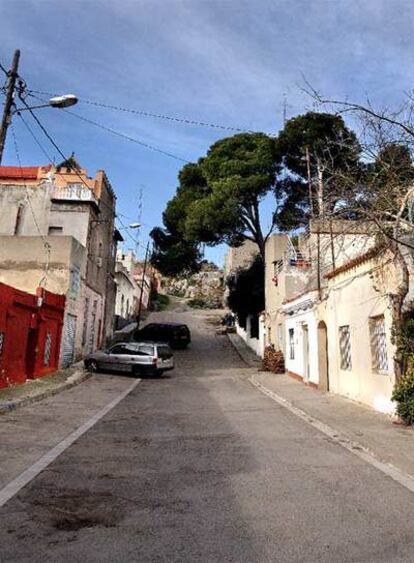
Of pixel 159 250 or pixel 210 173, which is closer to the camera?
pixel 210 173

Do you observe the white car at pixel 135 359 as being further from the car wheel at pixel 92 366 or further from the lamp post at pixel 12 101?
the lamp post at pixel 12 101

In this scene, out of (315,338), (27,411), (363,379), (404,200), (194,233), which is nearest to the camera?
(404,200)

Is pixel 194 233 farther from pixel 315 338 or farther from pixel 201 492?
pixel 201 492

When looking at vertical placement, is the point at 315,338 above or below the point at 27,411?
above

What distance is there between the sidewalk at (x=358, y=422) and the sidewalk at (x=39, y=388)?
730 cm

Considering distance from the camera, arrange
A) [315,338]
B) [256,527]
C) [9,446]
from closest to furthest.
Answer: [256,527]
[9,446]
[315,338]

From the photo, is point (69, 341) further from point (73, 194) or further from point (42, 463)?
point (42, 463)

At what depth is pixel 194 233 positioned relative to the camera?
96.4ft

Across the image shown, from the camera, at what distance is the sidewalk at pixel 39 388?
Result: 11.6 m

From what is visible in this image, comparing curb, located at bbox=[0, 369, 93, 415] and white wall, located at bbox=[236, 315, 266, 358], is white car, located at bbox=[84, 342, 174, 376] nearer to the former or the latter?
curb, located at bbox=[0, 369, 93, 415]

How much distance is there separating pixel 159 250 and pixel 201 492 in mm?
30858

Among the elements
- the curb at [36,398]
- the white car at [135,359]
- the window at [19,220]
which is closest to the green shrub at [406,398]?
A: the curb at [36,398]

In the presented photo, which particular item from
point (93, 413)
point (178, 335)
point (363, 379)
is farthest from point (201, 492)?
point (178, 335)

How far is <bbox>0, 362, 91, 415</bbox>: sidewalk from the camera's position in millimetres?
11578
